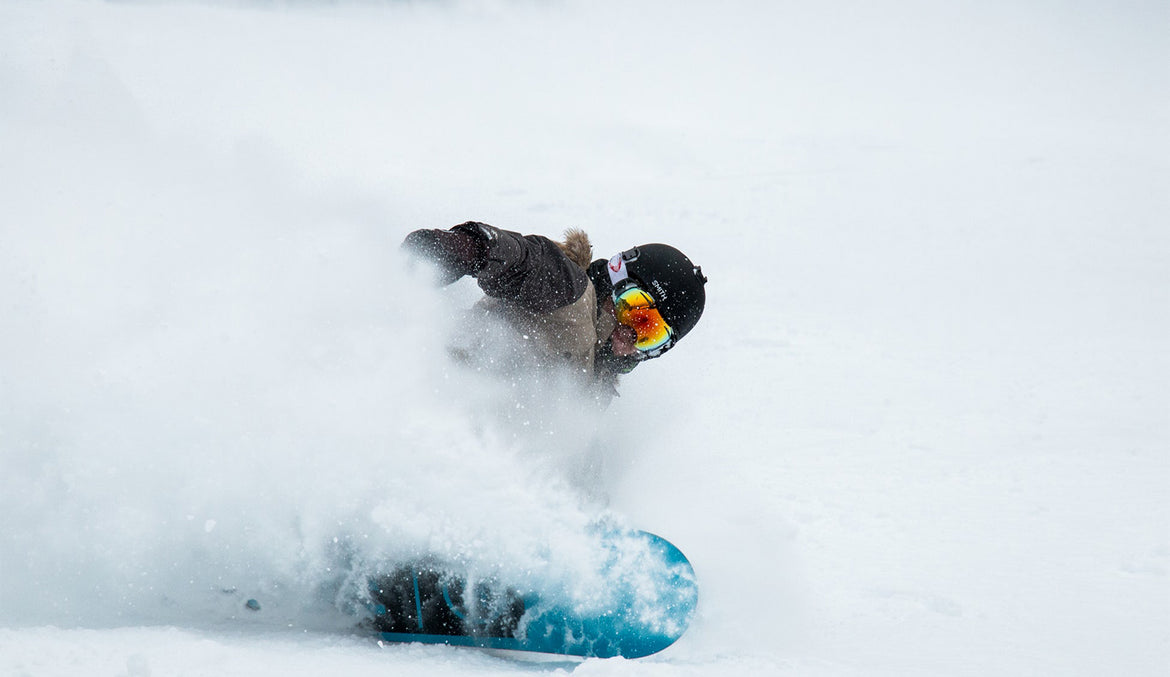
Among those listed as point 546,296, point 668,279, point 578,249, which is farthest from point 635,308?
Result: point 546,296

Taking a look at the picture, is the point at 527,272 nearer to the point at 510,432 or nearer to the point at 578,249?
the point at 578,249

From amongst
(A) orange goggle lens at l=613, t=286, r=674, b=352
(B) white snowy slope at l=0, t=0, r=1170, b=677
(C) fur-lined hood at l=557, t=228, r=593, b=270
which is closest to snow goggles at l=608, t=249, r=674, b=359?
(A) orange goggle lens at l=613, t=286, r=674, b=352

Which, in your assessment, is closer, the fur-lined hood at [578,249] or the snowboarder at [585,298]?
the snowboarder at [585,298]

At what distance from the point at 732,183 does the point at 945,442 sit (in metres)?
6.55

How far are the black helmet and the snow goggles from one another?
0.02 meters

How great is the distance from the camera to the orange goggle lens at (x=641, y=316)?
3.12 metres

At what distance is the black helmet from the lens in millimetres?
3111

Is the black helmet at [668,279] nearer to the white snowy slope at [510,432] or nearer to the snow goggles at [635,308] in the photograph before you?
the snow goggles at [635,308]

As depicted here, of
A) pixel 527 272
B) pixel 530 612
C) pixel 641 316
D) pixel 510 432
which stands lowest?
pixel 530 612

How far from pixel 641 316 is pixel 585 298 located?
0.90 feet

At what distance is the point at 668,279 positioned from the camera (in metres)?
3.11

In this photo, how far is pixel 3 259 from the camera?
9.19 ft

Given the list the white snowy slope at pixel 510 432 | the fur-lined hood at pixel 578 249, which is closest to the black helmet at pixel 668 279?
the fur-lined hood at pixel 578 249

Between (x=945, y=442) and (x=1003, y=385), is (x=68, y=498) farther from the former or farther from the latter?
(x=1003, y=385)
